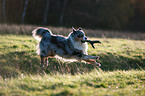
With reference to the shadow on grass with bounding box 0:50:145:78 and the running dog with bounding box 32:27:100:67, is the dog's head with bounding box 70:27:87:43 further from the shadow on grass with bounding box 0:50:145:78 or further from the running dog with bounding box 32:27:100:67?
the shadow on grass with bounding box 0:50:145:78

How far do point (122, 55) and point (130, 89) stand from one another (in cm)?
621

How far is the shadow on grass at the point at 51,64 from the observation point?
8664 millimetres

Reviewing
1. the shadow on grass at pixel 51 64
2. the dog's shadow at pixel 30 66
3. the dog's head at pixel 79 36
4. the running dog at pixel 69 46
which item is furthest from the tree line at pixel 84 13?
the dog's head at pixel 79 36

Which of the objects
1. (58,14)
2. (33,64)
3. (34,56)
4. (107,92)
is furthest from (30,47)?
(58,14)

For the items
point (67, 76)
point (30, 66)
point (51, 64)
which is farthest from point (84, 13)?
point (67, 76)

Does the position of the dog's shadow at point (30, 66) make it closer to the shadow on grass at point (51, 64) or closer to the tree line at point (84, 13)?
the shadow on grass at point (51, 64)

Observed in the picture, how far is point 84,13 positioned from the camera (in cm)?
3962

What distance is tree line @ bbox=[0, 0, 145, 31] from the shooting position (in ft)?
118

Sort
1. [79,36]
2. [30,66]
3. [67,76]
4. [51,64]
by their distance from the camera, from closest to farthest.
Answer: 1. [79,36]
2. [67,76]
3. [30,66]
4. [51,64]

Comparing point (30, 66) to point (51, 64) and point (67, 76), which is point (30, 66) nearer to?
point (51, 64)

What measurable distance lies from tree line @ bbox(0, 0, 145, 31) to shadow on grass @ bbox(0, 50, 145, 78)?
26.2 m

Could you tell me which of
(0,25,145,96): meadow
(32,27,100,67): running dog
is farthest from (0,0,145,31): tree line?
(32,27,100,67): running dog

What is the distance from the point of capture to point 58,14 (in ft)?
129

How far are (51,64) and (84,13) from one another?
105 ft
